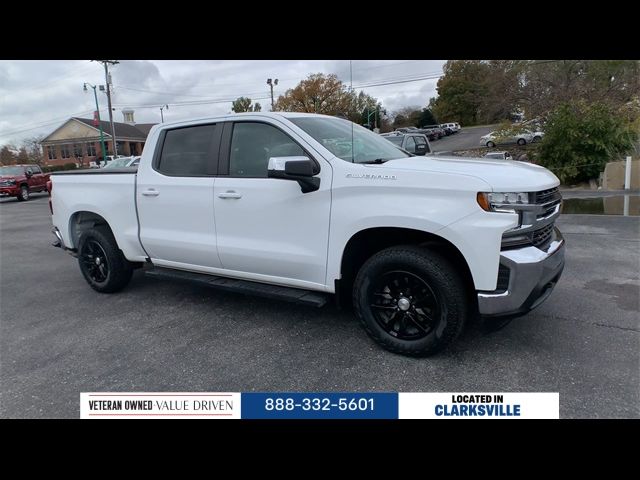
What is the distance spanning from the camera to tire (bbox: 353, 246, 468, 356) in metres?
3.17

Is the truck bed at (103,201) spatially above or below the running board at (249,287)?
above

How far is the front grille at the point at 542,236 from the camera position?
3.14 m

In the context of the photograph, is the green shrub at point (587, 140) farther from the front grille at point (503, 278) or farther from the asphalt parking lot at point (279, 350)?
the front grille at point (503, 278)

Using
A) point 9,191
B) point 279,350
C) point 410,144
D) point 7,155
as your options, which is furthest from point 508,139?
point 7,155

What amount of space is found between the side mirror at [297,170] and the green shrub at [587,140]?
51.3ft

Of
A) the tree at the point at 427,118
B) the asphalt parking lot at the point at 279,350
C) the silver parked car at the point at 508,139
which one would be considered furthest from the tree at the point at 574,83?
the tree at the point at 427,118

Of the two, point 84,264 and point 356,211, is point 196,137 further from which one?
point 84,264

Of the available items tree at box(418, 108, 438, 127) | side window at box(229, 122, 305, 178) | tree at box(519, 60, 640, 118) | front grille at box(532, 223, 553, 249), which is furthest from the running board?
tree at box(418, 108, 438, 127)

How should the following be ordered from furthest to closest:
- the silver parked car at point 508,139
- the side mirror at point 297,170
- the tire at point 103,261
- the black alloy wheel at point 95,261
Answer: the silver parked car at point 508,139
the black alloy wheel at point 95,261
the tire at point 103,261
the side mirror at point 297,170

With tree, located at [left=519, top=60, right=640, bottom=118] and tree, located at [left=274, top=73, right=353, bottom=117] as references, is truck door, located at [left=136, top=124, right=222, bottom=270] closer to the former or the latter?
tree, located at [left=274, top=73, right=353, bottom=117]

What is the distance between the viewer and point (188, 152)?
4.45 metres

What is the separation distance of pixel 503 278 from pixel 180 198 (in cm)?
305

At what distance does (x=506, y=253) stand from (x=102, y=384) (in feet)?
10.1

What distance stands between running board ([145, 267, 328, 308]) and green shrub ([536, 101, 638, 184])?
15610 millimetres
